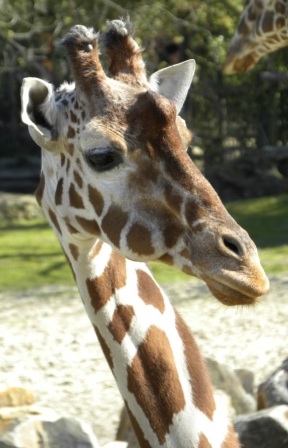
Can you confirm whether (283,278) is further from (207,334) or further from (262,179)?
(262,179)

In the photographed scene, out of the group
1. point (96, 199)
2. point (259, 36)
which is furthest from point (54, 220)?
point (259, 36)

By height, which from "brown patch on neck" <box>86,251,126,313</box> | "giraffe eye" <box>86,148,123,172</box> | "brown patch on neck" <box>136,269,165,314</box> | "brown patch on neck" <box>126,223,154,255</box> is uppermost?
"giraffe eye" <box>86,148,123,172</box>

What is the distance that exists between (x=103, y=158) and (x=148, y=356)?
0.61 metres

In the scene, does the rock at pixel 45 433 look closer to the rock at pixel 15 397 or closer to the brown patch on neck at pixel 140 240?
the rock at pixel 15 397

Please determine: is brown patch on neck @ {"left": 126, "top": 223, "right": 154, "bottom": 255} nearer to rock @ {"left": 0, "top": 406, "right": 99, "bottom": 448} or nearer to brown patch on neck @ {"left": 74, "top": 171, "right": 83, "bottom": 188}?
brown patch on neck @ {"left": 74, "top": 171, "right": 83, "bottom": 188}

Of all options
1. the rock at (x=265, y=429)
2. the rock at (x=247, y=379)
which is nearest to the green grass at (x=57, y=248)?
the rock at (x=247, y=379)

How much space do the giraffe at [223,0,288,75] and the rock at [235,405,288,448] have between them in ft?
12.1

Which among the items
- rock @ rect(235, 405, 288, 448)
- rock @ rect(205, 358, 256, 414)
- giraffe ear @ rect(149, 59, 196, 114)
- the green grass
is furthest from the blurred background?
giraffe ear @ rect(149, 59, 196, 114)

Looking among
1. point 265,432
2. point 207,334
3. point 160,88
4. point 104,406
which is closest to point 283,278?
point 207,334

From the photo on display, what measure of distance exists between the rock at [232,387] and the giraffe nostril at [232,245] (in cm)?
242

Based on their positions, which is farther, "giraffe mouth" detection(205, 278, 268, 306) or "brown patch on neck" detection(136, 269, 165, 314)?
"brown patch on neck" detection(136, 269, 165, 314)

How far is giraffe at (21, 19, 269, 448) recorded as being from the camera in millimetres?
2703

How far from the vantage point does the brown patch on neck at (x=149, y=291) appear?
3059 millimetres

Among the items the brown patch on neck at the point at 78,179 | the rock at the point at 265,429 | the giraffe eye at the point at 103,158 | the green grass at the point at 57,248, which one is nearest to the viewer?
the giraffe eye at the point at 103,158
